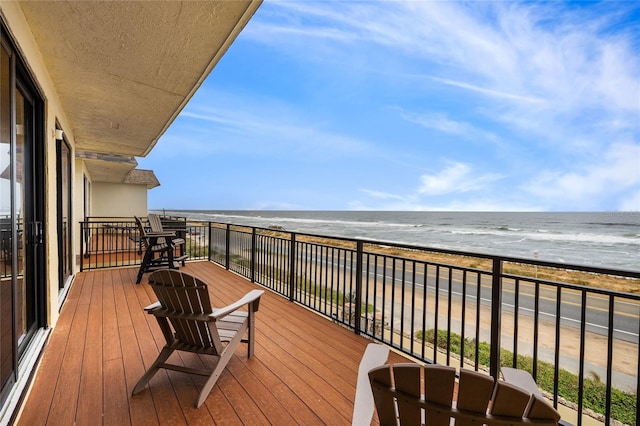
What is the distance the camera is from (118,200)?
13.5m

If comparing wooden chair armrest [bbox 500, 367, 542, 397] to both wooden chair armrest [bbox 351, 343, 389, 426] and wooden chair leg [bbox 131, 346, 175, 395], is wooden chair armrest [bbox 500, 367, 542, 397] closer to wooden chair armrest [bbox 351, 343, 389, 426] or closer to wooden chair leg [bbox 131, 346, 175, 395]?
wooden chair armrest [bbox 351, 343, 389, 426]

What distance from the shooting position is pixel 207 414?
1756 millimetres

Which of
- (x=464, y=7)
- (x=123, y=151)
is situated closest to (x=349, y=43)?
(x=464, y=7)

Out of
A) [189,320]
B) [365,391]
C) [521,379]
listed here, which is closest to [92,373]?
[189,320]

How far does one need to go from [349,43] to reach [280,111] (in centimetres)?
1838

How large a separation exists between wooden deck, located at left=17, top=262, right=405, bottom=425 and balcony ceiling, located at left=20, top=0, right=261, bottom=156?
2.54m

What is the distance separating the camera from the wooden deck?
1749 millimetres

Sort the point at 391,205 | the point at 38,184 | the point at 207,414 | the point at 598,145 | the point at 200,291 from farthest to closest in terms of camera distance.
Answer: the point at 391,205
the point at 598,145
the point at 38,184
the point at 200,291
the point at 207,414

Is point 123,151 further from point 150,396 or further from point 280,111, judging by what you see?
point 280,111

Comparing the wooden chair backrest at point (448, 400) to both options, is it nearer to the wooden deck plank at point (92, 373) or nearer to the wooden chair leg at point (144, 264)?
the wooden deck plank at point (92, 373)

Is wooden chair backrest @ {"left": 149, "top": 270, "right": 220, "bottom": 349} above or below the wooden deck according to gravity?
above

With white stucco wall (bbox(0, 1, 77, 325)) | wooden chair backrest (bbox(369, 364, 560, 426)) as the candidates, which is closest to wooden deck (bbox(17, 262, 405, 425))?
white stucco wall (bbox(0, 1, 77, 325))

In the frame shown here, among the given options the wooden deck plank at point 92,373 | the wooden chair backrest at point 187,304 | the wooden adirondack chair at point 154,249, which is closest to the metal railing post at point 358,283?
the wooden chair backrest at point 187,304

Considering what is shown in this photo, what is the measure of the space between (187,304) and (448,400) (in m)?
1.67
